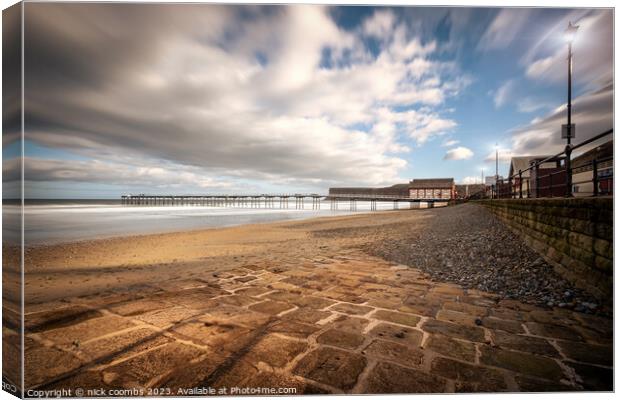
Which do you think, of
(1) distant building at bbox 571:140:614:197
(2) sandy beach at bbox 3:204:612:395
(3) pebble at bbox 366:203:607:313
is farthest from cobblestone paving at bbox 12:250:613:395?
(1) distant building at bbox 571:140:614:197

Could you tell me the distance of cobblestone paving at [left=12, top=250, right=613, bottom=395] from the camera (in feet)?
6.71

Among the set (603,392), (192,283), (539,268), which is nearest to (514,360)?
(603,392)

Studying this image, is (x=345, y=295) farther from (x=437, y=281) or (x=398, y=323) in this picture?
(x=437, y=281)

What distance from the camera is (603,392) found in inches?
80.7

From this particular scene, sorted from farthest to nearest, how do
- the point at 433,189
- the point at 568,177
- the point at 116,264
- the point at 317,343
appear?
the point at 433,189 → the point at 116,264 → the point at 568,177 → the point at 317,343

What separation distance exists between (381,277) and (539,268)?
276 centimetres

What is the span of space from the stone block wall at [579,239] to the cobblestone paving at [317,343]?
62cm

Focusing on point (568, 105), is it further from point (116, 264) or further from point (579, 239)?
point (116, 264)

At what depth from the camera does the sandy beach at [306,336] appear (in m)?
2.05

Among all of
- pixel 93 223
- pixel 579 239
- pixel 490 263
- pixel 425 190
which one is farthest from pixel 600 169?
pixel 425 190

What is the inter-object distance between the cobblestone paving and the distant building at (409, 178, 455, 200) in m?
60.2

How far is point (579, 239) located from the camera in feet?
11.7

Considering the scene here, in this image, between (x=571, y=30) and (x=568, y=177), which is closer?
(x=571, y=30)

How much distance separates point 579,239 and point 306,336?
399 centimetres
